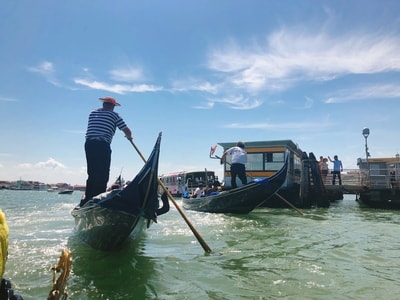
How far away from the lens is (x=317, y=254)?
4430 mm

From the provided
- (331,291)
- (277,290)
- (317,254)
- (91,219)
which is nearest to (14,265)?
(91,219)

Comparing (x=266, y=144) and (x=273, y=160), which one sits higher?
(x=266, y=144)

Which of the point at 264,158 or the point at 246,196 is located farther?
the point at 264,158

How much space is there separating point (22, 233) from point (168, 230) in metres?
2.79

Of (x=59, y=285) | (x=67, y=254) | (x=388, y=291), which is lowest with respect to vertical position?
(x=388, y=291)

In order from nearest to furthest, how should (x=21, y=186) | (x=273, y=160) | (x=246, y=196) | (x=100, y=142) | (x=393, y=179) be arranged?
(x=100, y=142) < (x=246, y=196) < (x=273, y=160) < (x=393, y=179) < (x=21, y=186)

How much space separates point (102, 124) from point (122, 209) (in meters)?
1.34

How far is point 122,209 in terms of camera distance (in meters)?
3.75

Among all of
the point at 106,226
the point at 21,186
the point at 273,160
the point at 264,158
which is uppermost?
the point at 264,158

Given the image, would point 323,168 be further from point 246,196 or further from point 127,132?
point 127,132

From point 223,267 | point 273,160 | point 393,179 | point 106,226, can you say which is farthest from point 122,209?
point 393,179

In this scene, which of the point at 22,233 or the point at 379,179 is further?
the point at 379,179

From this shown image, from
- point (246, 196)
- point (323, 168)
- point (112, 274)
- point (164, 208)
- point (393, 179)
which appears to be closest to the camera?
point (112, 274)

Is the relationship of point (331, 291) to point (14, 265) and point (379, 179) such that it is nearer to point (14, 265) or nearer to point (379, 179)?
point (14, 265)
